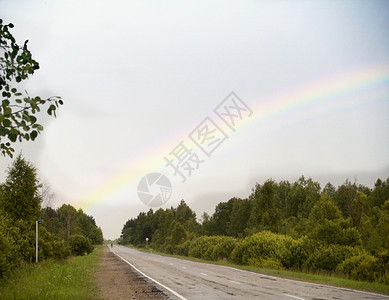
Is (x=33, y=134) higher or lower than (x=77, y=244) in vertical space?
higher

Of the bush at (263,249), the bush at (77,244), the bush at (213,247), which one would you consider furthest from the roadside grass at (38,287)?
the bush at (77,244)

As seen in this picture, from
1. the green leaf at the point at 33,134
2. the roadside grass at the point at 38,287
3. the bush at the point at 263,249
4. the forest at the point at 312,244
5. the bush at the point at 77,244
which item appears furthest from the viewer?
the bush at the point at 77,244

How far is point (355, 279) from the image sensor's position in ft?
54.9

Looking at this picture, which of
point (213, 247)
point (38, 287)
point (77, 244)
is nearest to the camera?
point (38, 287)

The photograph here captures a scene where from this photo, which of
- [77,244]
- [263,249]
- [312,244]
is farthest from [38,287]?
[77,244]

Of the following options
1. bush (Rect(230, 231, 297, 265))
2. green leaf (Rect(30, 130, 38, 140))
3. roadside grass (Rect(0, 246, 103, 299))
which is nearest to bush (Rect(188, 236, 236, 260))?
bush (Rect(230, 231, 297, 265))

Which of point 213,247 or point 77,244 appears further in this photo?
point 77,244

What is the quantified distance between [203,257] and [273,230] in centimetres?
1003

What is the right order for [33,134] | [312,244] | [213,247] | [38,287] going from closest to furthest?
[33,134], [38,287], [312,244], [213,247]

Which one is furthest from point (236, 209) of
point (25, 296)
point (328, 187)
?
point (25, 296)

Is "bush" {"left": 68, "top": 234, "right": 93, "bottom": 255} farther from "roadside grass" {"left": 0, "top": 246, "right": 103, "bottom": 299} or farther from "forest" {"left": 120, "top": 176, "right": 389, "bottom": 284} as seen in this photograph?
"roadside grass" {"left": 0, "top": 246, "right": 103, "bottom": 299}

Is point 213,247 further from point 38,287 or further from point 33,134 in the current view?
point 33,134

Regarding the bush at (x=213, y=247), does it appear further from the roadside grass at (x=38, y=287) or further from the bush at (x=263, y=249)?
the roadside grass at (x=38, y=287)

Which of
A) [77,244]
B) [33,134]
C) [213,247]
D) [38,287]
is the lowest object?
[38,287]
